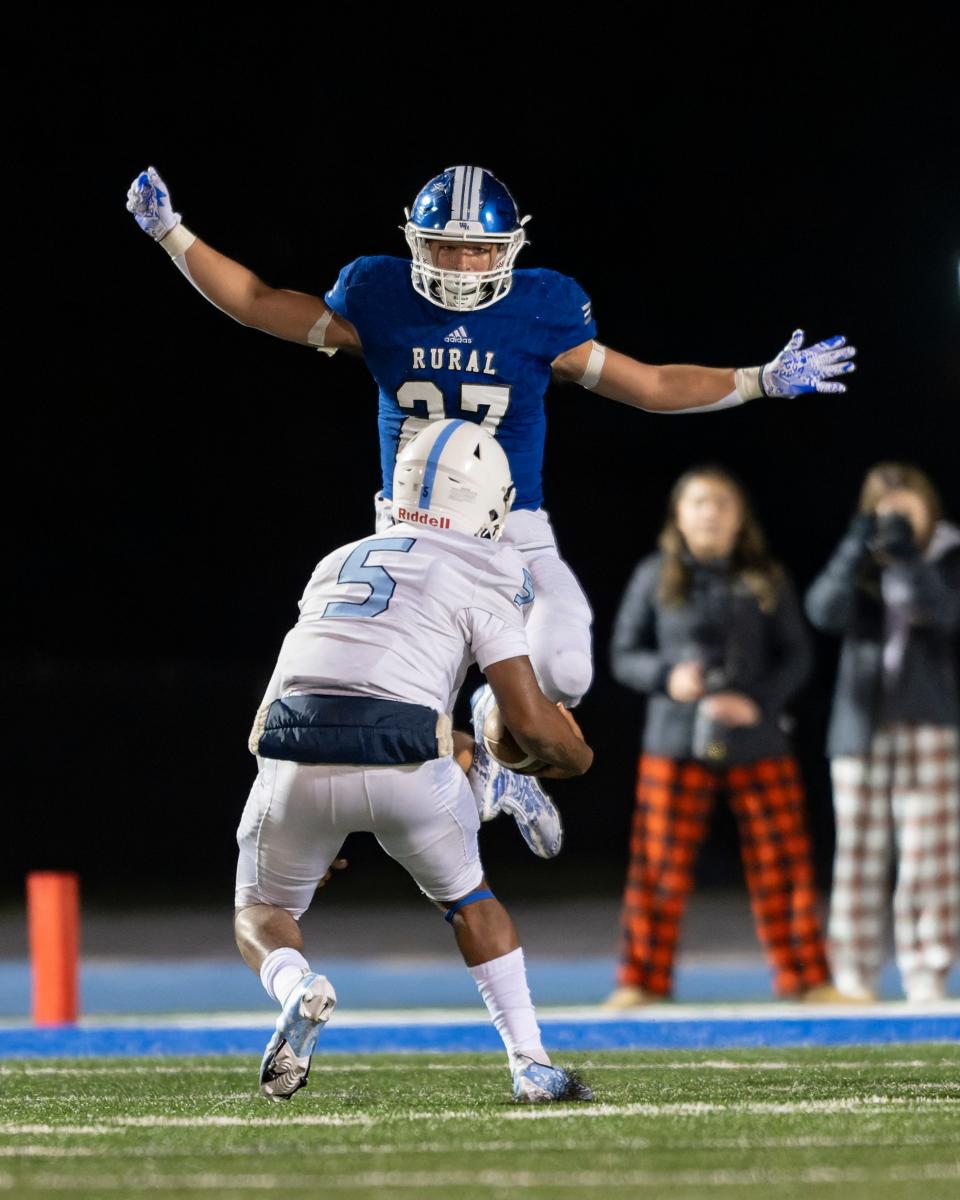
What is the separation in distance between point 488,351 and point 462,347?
58 millimetres

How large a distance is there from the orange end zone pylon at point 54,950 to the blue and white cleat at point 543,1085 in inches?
103

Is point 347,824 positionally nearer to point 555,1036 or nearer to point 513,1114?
point 513,1114

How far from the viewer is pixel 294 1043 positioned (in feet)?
11.6

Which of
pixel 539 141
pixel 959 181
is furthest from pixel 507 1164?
pixel 959 181

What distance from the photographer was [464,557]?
3.92m

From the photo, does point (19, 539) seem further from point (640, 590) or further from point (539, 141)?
point (640, 590)

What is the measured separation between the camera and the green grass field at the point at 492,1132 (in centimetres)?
279

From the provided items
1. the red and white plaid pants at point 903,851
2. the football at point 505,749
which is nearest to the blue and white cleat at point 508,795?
the football at point 505,749

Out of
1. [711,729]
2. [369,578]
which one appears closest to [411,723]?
[369,578]

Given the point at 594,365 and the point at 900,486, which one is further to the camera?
the point at 900,486

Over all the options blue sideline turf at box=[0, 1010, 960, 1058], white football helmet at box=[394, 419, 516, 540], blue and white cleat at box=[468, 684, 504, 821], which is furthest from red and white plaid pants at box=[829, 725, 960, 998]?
white football helmet at box=[394, 419, 516, 540]

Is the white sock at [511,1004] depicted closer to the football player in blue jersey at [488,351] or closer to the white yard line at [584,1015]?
the football player in blue jersey at [488,351]

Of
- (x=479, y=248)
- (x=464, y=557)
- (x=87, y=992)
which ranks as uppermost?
(x=479, y=248)

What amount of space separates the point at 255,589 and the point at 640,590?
26.3 ft
